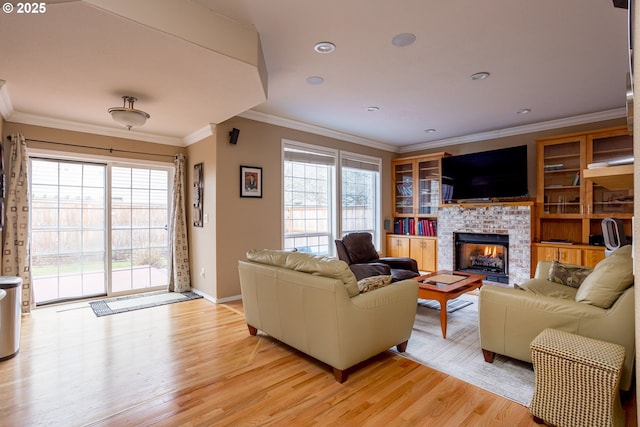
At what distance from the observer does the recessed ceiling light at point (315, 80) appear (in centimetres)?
341

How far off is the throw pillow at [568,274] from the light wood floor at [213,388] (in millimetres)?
1605

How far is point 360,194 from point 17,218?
5.08 m

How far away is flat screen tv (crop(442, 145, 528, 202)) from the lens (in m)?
5.27

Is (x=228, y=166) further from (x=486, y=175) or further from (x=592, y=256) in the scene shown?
(x=592, y=256)

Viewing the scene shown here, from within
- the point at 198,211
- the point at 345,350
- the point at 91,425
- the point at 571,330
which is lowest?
Result: the point at 91,425

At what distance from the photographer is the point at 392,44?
9.02 feet

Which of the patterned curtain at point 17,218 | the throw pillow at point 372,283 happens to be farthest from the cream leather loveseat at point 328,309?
the patterned curtain at point 17,218

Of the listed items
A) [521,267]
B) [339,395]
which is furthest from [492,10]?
[521,267]

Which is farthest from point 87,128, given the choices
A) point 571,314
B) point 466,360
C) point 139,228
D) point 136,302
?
point 571,314

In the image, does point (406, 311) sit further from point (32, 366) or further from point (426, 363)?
point (32, 366)

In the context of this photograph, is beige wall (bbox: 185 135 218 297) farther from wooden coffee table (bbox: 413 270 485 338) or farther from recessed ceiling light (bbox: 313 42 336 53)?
wooden coffee table (bbox: 413 270 485 338)

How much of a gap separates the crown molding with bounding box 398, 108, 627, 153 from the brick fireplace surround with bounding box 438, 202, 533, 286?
1279mm

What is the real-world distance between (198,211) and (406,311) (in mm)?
3356

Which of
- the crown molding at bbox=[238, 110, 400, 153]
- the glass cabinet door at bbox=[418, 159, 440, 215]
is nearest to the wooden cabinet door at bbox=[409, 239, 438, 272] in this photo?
the glass cabinet door at bbox=[418, 159, 440, 215]
